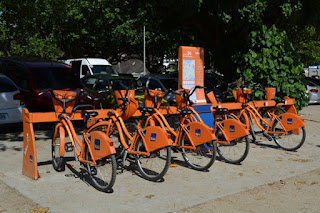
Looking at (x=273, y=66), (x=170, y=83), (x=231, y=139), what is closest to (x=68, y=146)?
(x=231, y=139)

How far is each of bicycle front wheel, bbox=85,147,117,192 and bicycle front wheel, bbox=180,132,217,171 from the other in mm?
1602

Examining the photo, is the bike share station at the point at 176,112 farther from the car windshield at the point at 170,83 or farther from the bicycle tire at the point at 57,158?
the car windshield at the point at 170,83

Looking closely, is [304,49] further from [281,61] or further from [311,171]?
[311,171]

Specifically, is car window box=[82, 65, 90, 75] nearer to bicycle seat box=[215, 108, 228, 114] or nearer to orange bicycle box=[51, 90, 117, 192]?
bicycle seat box=[215, 108, 228, 114]

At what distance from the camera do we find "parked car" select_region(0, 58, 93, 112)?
11.4 meters

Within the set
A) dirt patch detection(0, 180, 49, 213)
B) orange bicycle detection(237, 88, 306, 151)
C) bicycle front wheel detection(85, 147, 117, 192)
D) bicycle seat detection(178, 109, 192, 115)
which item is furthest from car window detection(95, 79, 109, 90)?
dirt patch detection(0, 180, 49, 213)

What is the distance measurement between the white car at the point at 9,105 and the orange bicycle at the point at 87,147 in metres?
3.95

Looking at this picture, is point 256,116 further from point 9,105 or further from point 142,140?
point 9,105

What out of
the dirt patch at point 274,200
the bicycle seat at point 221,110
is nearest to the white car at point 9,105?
the bicycle seat at point 221,110

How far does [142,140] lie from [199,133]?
102cm

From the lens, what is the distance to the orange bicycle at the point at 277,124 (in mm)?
8062

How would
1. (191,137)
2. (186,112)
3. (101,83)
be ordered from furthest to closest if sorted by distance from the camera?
(101,83), (186,112), (191,137)

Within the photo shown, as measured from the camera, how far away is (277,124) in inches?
327

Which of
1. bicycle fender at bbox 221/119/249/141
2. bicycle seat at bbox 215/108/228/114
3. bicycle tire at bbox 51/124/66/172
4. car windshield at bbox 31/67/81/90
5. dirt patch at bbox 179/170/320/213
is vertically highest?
car windshield at bbox 31/67/81/90
